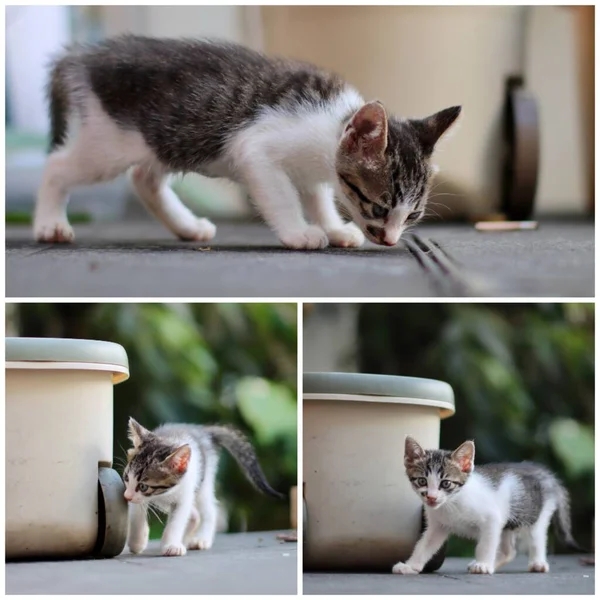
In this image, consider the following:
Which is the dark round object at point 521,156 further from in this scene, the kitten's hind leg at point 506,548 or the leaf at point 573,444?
the kitten's hind leg at point 506,548

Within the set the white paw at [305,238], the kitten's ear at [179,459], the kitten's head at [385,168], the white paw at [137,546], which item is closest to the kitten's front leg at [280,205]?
the white paw at [305,238]

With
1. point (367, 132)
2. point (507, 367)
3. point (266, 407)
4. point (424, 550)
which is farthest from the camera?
point (507, 367)

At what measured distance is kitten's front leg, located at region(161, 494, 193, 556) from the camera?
1.97 meters

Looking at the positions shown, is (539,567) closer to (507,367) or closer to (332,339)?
(507,367)

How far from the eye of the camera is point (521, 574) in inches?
77.9

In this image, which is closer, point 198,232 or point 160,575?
point 160,575

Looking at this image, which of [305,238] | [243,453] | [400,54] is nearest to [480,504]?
[243,453]

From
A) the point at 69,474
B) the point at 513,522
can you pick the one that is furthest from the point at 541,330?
the point at 69,474

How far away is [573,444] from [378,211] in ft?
3.95

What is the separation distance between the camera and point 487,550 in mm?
1979

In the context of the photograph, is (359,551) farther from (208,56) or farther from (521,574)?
(208,56)

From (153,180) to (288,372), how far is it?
2.34 ft

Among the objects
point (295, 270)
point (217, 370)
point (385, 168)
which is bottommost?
point (217, 370)

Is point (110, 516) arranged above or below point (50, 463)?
below
